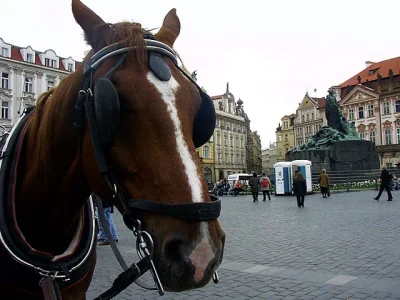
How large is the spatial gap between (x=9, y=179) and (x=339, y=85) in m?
74.1

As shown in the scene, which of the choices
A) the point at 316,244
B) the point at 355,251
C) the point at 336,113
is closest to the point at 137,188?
the point at 355,251

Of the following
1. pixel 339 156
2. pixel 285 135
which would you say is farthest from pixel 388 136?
pixel 339 156

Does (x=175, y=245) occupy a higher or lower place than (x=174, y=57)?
lower

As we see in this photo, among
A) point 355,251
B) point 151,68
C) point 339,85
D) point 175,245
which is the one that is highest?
point 339,85

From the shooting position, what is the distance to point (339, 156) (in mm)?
26766

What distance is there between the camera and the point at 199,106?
1.62m

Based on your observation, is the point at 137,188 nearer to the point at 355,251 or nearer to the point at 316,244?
the point at 355,251

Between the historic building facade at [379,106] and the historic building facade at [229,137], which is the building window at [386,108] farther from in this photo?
the historic building facade at [229,137]

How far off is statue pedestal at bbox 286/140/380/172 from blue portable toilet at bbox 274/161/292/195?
3.72 meters

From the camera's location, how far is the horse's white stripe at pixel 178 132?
1350 mm

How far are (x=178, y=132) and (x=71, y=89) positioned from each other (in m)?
0.58

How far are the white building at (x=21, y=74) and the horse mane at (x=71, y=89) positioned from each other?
131 feet

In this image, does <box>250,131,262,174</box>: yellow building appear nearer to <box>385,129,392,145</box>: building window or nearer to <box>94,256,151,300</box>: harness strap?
<box>385,129,392,145</box>: building window

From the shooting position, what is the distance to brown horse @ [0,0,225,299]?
129cm
